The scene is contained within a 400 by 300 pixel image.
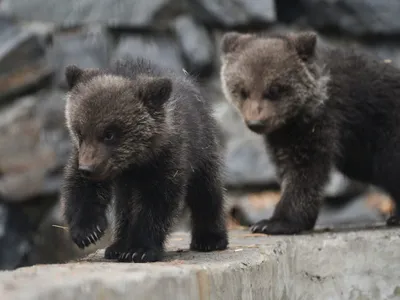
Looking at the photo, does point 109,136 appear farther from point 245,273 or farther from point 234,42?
point 234,42

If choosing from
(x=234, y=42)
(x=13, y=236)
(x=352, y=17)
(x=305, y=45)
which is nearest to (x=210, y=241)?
(x=305, y=45)

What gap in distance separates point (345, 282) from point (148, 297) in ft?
9.36

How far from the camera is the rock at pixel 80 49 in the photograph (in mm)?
9688

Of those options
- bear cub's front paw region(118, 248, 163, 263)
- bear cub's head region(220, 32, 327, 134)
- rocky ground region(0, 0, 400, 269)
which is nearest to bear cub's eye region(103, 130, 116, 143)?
bear cub's front paw region(118, 248, 163, 263)

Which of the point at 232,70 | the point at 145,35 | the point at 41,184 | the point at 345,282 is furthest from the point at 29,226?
the point at 345,282

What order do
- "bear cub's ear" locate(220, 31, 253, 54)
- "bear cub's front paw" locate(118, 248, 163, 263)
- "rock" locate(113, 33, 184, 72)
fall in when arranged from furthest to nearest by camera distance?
"rock" locate(113, 33, 184, 72) → "bear cub's ear" locate(220, 31, 253, 54) → "bear cub's front paw" locate(118, 248, 163, 263)

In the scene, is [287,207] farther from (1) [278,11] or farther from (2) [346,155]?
(1) [278,11]

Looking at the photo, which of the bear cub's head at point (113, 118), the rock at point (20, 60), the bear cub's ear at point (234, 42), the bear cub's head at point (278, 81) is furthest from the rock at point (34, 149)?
the bear cub's head at point (113, 118)

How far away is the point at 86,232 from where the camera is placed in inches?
195

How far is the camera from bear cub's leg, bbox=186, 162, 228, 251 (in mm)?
5824

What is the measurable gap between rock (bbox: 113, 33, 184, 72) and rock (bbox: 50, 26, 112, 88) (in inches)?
7.4

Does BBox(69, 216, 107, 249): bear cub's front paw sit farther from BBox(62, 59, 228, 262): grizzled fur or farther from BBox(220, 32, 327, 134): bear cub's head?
BBox(220, 32, 327, 134): bear cub's head

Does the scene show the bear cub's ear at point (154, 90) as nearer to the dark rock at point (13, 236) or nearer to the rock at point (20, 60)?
the rock at point (20, 60)

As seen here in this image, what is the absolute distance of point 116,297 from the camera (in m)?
3.89
